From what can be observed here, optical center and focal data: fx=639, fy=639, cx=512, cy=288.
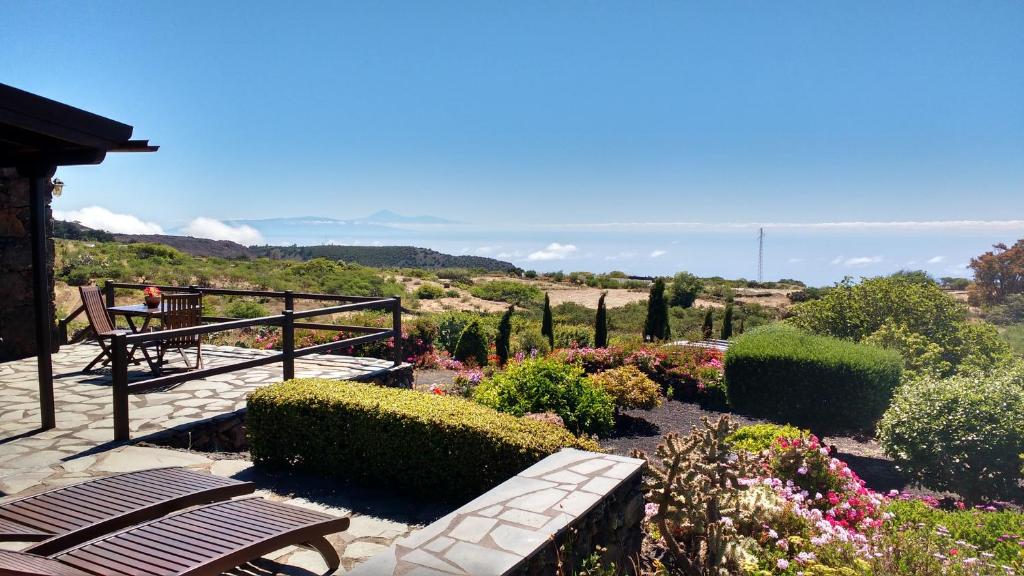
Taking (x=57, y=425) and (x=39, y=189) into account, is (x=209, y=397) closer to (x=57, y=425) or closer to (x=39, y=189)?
(x=57, y=425)

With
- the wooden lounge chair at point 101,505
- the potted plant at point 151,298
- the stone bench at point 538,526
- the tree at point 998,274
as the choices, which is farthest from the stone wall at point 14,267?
the tree at point 998,274

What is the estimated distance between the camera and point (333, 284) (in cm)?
3197

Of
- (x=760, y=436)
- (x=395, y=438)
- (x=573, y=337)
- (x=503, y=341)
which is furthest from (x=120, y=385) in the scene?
(x=573, y=337)

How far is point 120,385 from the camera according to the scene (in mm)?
5398

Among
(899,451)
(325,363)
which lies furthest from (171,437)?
(899,451)

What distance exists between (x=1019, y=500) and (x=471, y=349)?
9.31m

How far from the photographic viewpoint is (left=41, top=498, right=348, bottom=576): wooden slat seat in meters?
2.49

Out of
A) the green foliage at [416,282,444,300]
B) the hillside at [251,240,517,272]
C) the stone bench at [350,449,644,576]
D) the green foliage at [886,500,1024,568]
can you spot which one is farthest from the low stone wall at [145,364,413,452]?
the hillside at [251,240,517,272]

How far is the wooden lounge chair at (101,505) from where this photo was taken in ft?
9.34

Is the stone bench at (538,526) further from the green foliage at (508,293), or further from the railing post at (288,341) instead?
the green foliage at (508,293)

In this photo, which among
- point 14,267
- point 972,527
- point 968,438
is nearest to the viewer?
point 972,527

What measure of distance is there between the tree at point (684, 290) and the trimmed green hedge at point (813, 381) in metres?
25.5

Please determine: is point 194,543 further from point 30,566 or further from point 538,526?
point 538,526

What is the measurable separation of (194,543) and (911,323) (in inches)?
478
